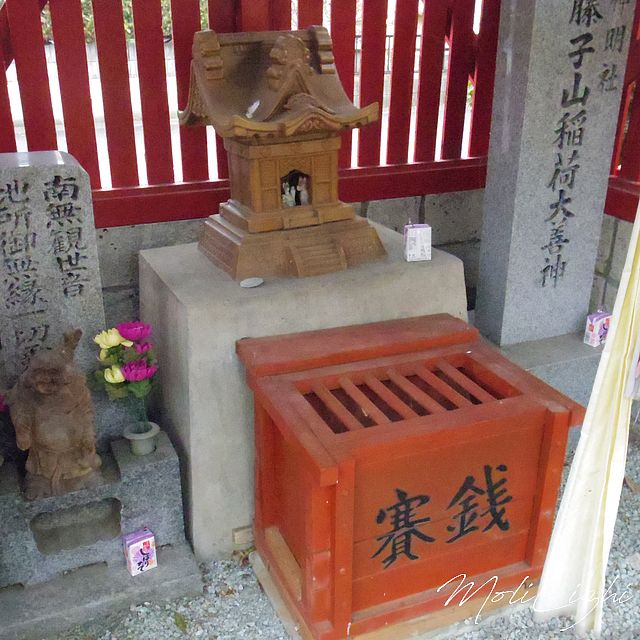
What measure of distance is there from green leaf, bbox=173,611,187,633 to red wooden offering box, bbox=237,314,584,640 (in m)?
0.40

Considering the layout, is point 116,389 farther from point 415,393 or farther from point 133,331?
point 415,393

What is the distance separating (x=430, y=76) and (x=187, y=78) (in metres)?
1.42

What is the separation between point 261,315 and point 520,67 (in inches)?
69.1

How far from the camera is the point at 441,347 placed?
2.79 m

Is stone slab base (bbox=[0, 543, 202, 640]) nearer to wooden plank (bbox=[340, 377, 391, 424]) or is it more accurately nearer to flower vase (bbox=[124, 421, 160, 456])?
flower vase (bbox=[124, 421, 160, 456])

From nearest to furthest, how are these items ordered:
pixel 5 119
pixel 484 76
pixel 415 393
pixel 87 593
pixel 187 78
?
pixel 415 393 → pixel 87 593 → pixel 5 119 → pixel 187 78 → pixel 484 76

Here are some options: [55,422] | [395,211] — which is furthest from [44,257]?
[395,211]

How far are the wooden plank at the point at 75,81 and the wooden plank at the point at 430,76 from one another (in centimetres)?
185

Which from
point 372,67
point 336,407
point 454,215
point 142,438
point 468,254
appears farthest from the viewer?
point 468,254

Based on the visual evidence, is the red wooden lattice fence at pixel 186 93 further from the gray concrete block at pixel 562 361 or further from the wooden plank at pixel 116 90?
the gray concrete block at pixel 562 361

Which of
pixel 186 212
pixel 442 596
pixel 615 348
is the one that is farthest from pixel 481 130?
A: pixel 442 596

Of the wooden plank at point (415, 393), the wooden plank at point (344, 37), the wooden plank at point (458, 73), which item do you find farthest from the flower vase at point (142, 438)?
the wooden plank at point (458, 73)

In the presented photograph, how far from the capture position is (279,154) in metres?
2.89

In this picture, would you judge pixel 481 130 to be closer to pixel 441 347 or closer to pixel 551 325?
pixel 551 325
